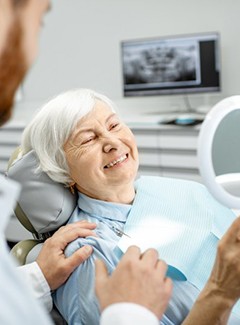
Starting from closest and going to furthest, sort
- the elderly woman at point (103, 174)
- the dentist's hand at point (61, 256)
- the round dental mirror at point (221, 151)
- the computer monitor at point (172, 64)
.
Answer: the round dental mirror at point (221, 151), the dentist's hand at point (61, 256), the elderly woman at point (103, 174), the computer monitor at point (172, 64)

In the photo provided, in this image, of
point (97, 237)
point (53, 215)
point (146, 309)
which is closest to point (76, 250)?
point (97, 237)

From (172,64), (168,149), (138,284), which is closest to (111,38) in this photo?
(172,64)

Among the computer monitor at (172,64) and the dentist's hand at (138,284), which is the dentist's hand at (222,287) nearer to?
the dentist's hand at (138,284)

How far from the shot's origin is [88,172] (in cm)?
170

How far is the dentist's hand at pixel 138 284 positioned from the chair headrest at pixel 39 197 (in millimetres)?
625

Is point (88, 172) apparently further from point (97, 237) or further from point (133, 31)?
point (133, 31)

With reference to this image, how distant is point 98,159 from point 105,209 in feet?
0.52

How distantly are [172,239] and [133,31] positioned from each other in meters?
2.71

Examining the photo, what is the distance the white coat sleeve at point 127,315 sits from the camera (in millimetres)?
933

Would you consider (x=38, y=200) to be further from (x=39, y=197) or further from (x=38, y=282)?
(x=38, y=282)

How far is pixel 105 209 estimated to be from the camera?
171 centimetres

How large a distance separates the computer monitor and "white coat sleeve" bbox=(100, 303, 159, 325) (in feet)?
9.71

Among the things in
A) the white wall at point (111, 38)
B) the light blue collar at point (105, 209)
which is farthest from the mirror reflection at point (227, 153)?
the white wall at point (111, 38)

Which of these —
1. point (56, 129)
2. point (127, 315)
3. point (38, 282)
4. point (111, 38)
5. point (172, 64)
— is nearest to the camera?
point (127, 315)
